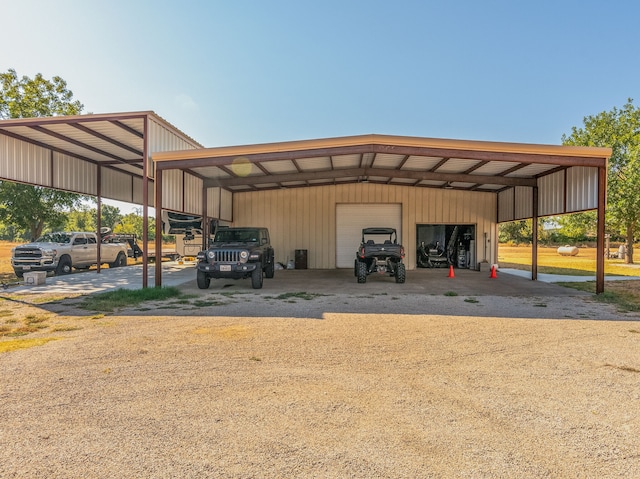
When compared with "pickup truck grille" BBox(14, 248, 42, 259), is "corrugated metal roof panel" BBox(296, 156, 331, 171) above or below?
above

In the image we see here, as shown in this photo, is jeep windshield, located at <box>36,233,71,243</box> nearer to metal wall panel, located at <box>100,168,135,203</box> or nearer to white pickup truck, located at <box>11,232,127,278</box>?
white pickup truck, located at <box>11,232,127,278</box>

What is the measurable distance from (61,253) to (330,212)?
11071 mm

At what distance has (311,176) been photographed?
15.0m

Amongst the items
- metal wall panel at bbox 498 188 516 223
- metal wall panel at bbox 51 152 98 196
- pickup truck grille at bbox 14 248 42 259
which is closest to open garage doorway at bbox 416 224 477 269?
metal wall panel at bbox 498 188 516 223

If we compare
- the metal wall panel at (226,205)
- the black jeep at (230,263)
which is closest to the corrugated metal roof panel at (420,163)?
the black jeep at (230,263)

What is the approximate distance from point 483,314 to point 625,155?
72.5ft

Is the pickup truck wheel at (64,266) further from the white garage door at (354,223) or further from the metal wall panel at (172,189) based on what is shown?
the white garage door at (354,223)

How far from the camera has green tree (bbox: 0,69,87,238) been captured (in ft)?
52.7

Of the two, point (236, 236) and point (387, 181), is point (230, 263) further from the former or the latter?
point (387, 181)

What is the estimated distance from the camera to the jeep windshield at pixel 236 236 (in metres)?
11.3

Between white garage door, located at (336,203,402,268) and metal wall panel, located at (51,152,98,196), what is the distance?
10.4m

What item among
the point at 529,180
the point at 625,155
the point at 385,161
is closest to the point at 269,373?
the point at 385,161

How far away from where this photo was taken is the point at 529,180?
44.8ft

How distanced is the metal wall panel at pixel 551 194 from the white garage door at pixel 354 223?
6.32m
